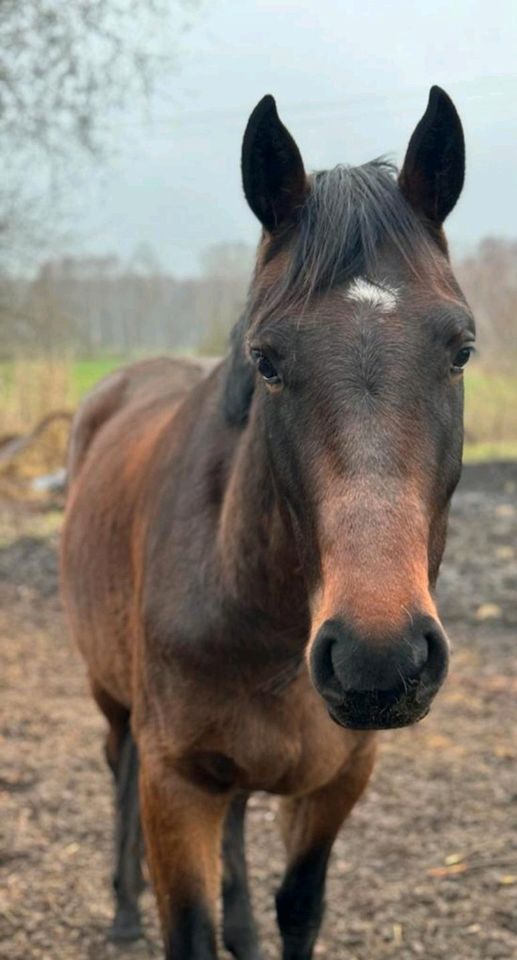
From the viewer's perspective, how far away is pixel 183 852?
2895 mm

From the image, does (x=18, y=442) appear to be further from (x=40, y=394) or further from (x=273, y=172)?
(x=273, y=172)

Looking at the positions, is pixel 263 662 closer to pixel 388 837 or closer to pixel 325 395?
pixel 325 395

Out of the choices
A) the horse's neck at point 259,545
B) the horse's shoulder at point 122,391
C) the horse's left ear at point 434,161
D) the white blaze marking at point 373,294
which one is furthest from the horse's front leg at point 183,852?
the horse's shoulder at point 122,391

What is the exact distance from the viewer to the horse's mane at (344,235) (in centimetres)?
216

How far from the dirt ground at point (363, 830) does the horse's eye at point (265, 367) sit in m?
2.47

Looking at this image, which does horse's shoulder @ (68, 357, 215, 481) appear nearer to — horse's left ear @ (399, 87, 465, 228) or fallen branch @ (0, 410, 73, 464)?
horse's left ear @ (399, 87, 465, 228)

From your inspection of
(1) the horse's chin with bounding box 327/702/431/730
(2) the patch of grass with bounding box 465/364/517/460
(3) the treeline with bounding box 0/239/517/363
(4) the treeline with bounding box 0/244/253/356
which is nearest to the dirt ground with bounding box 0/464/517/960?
(1) the horse's chin with bounding box 327/702/431/730

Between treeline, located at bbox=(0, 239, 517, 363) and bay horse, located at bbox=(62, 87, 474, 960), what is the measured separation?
4.50 metres

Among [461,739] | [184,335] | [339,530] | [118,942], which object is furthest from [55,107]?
[184,335]

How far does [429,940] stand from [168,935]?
4.12ft

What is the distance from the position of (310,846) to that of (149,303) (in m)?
32.7

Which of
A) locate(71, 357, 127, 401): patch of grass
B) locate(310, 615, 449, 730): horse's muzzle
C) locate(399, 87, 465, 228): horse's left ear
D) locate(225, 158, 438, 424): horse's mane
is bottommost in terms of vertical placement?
locate(71, 357, 127, 401): patch of grass

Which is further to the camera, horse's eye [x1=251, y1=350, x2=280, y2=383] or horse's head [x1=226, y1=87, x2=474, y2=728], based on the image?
horse's eye [x1=251, y1=350, x2=280, y2=383]

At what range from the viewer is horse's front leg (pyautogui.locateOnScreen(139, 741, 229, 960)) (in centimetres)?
288
